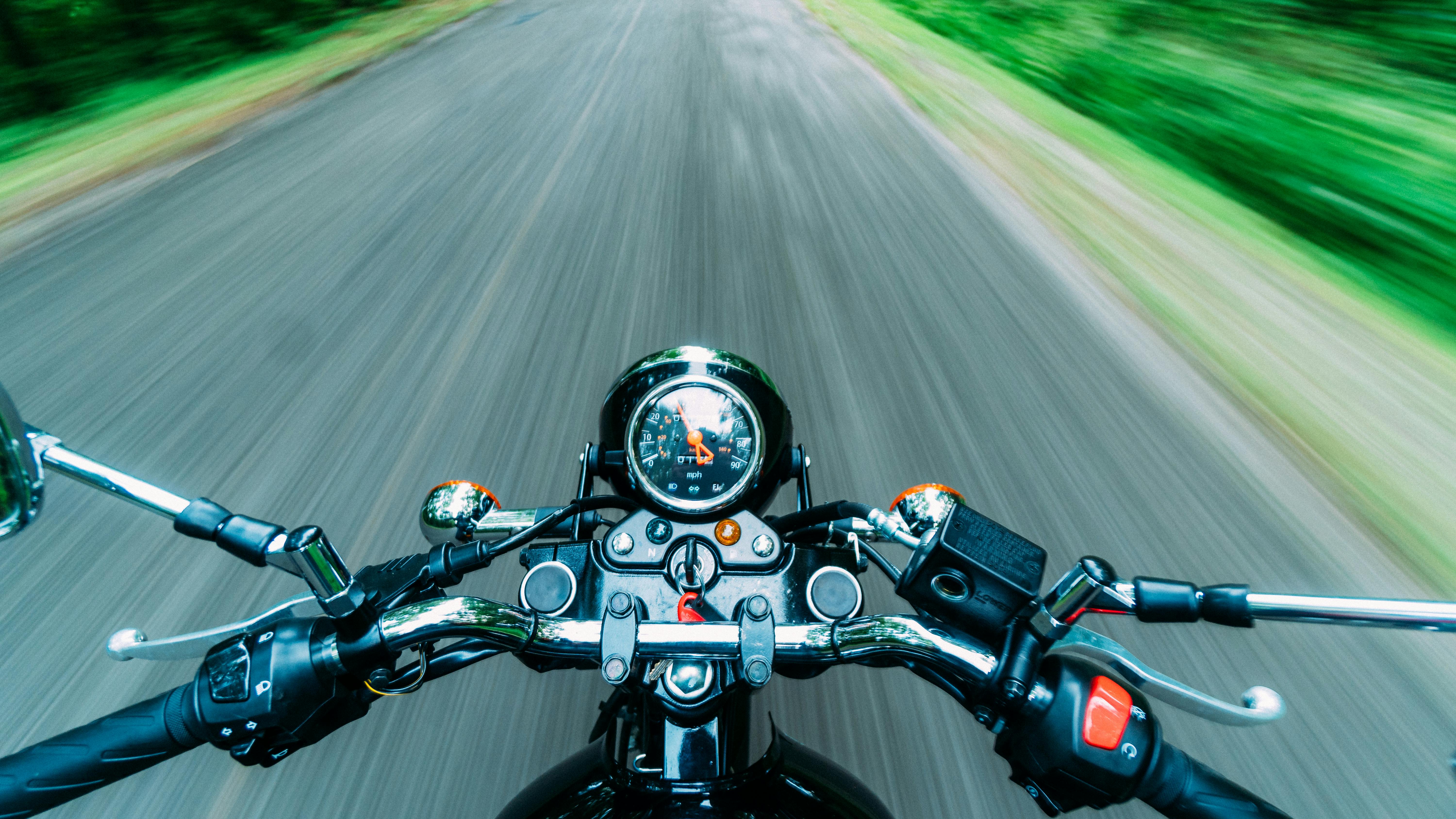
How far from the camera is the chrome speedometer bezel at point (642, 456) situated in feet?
4.43

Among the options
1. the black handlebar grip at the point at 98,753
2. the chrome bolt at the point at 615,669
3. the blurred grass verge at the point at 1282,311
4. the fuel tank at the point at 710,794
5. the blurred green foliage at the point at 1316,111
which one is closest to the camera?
the black handlebar grip at the point at 98,753

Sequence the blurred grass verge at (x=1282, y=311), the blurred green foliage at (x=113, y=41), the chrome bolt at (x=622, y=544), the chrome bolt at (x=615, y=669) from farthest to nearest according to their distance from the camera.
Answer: the blurred green foliage at (x=113, y=41) < the blurred grass verge at (x=1282, y=311) < the chrome bolt at (x=622, y=544) < the chrome bolt at (x=615, y=669)

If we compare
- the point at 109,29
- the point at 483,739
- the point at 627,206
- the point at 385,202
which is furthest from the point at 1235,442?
the point at 109,29

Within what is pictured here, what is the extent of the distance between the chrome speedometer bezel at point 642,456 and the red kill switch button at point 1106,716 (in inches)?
24.8

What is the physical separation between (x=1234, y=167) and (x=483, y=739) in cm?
636

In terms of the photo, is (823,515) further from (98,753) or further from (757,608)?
(98,753)

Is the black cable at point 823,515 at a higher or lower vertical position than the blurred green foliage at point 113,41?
higher

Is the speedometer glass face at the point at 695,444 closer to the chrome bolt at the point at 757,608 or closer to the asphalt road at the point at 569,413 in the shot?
the chrome bolt at the point at 757,608

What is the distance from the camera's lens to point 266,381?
3.74 m

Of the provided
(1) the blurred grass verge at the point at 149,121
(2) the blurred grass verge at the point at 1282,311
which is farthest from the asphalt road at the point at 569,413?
(1) the blurred grass verge at the point at 149,121

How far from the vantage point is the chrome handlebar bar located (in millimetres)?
960

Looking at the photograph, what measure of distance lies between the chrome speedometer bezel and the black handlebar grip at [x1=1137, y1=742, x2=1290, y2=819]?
0.70 metres

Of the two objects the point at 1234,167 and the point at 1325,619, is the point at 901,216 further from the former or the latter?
the point at 1325,619

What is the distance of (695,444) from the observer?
56.8 inches
